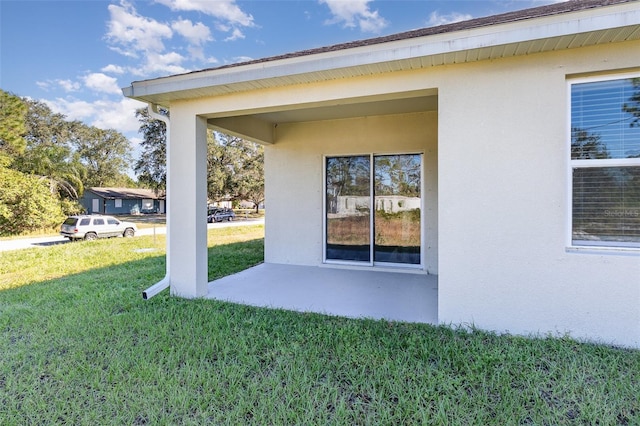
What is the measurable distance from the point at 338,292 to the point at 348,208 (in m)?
2.31

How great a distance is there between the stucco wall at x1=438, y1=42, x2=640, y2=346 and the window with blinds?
0.16 meters

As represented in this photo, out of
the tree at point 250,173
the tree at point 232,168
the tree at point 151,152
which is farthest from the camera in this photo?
the tree at point 250,173

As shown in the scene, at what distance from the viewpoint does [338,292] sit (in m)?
4.98

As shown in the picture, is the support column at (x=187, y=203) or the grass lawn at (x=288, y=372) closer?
the grass lawn at (x=288, y=372)

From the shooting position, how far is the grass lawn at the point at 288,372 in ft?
7.22

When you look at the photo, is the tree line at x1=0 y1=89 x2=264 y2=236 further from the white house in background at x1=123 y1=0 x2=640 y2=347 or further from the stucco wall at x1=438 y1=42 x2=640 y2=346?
the stucco wall at x1=438 y1=42 x2=640 y2=346

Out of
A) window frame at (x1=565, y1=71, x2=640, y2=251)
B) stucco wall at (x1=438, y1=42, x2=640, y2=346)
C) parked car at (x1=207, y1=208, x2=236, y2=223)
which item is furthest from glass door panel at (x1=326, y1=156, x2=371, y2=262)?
parked car at (x1=207, y1=208, x2=236, y2=223)

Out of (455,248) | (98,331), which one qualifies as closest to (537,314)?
(455,248)

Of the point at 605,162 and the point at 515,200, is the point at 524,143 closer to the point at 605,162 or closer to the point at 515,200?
the point at 515,200

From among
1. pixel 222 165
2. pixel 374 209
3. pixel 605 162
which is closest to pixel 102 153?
pixel 222 165

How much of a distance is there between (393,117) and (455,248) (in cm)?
371

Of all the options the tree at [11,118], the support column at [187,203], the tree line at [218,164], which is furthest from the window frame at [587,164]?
the tree line at [218,164]

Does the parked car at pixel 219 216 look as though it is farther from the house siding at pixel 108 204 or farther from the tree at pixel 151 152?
the house siding at pixel 108 204

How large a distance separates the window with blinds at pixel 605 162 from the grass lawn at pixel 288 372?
1.14 metres
